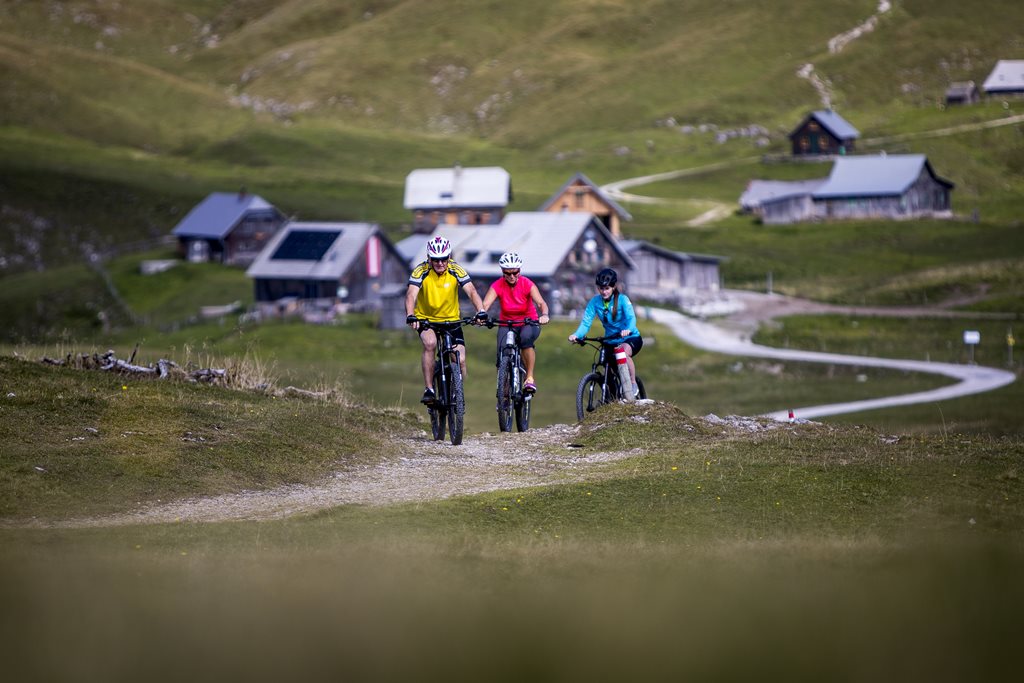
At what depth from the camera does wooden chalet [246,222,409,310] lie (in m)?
84.6

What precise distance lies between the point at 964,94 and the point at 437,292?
159 m

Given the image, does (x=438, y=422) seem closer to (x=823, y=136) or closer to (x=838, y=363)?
(x=838, y=363)

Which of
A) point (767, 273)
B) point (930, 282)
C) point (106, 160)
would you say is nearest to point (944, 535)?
point (930, 282)

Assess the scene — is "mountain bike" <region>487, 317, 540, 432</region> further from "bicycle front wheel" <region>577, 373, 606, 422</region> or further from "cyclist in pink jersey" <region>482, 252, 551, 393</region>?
"bicycle front wheel" <region>577, 373, 606, 422</region>

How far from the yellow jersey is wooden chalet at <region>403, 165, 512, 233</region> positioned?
282ft

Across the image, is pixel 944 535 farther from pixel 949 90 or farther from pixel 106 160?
pixel 949 90

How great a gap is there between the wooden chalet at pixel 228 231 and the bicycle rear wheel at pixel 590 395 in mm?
83093

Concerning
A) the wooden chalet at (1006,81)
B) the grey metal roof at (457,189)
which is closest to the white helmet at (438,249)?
the grey metal roof at (457,189)

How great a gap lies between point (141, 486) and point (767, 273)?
259 ft

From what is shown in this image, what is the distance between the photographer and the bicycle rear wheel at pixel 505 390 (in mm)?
21203

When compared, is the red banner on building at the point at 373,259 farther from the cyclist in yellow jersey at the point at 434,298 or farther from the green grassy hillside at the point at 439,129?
→ the cyclist in yellow jersey at the point at 434,298

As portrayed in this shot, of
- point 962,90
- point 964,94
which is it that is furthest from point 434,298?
point 962,90

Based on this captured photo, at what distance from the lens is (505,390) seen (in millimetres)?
21562

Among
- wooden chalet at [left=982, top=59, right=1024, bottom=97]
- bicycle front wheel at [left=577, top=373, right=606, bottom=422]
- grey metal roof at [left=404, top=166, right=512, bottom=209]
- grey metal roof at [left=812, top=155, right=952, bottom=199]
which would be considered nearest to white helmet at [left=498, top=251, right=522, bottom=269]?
bicycle front wheel at [left=577, top=373, right=606, bottom=422]
